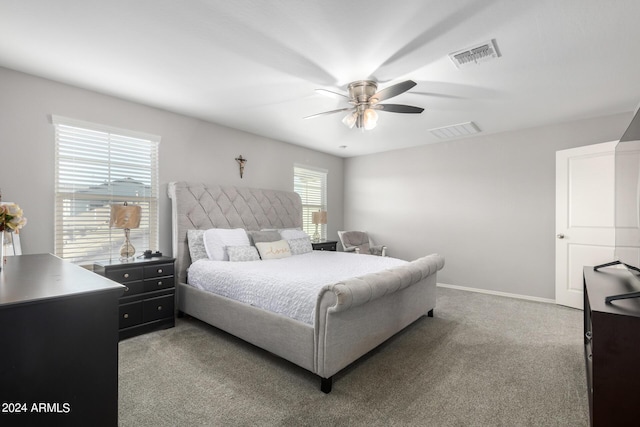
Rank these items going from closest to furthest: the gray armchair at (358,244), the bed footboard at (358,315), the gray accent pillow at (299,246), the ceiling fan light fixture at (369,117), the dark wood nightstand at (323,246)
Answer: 1. the bed footboard at (358,315)
2. the ceiling fan light fixture at (369,117)
3. the gray accent pillow at (299,246)
4. the dark wood nightstand at (323,246)
5. the gray armchair at (358,244)

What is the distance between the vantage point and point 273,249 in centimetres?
388

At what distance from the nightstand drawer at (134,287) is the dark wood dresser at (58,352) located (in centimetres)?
193

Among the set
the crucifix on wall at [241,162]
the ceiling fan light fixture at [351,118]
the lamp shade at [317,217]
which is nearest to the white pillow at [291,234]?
the lamp shade at [317,217]

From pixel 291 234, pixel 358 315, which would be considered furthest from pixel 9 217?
pixel 291 234

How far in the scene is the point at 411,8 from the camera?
1861 mm

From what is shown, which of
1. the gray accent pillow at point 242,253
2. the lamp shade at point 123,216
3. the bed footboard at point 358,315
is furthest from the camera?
the gray accent pillow at point 242,253

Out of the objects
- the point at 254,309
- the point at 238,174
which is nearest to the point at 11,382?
the point at 254,309

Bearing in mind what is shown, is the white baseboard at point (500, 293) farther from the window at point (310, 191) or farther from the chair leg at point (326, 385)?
the chair leg at point (326, 385)

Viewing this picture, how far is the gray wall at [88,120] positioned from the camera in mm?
2730

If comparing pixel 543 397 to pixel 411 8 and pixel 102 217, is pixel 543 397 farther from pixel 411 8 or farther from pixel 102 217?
pixel 102 217

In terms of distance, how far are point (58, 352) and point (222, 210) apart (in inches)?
123

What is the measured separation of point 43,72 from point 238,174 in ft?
7.73

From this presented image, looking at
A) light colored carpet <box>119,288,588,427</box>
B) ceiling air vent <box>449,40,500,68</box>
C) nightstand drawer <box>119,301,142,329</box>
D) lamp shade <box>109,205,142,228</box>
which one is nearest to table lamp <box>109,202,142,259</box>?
lamp shade <box>109,205,142,228</box>

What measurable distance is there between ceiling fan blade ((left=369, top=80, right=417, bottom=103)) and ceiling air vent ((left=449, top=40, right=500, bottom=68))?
435mm
